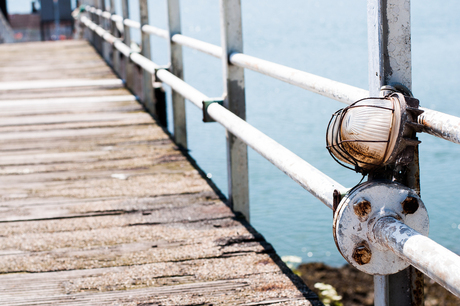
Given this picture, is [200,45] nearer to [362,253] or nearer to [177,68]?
[177,68]

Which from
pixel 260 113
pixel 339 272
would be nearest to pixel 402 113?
pixel 339 272

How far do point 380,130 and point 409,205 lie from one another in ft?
0.53

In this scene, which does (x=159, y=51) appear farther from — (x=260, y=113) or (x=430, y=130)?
(x=430, y=130)

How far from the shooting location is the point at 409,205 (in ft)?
3.47

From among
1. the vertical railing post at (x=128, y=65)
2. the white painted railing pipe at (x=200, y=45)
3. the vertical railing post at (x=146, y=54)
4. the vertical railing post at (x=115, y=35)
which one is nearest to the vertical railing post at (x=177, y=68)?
the white painted railing pipe at (x=200, y=45)

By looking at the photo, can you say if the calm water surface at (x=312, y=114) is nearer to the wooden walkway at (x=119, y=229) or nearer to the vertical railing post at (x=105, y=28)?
the wooden walkway at (x=119, y=229)

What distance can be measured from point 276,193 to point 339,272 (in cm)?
261

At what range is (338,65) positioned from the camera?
1609cm

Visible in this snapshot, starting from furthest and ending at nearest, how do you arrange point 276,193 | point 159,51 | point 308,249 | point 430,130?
point 159,51
point 276,193
point 308,249
point 430,130

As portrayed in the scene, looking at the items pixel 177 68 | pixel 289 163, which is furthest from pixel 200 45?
pixel 289 163

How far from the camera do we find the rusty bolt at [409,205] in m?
1.06

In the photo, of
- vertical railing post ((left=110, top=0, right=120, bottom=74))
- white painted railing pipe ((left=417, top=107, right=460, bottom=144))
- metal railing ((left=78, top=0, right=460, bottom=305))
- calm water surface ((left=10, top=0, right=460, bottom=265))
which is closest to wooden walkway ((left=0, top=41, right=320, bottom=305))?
metal railing ((left=78, top=0, right=460, bottom=305))

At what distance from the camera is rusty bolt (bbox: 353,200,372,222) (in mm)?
1042

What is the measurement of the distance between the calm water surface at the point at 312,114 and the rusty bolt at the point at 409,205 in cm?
67
